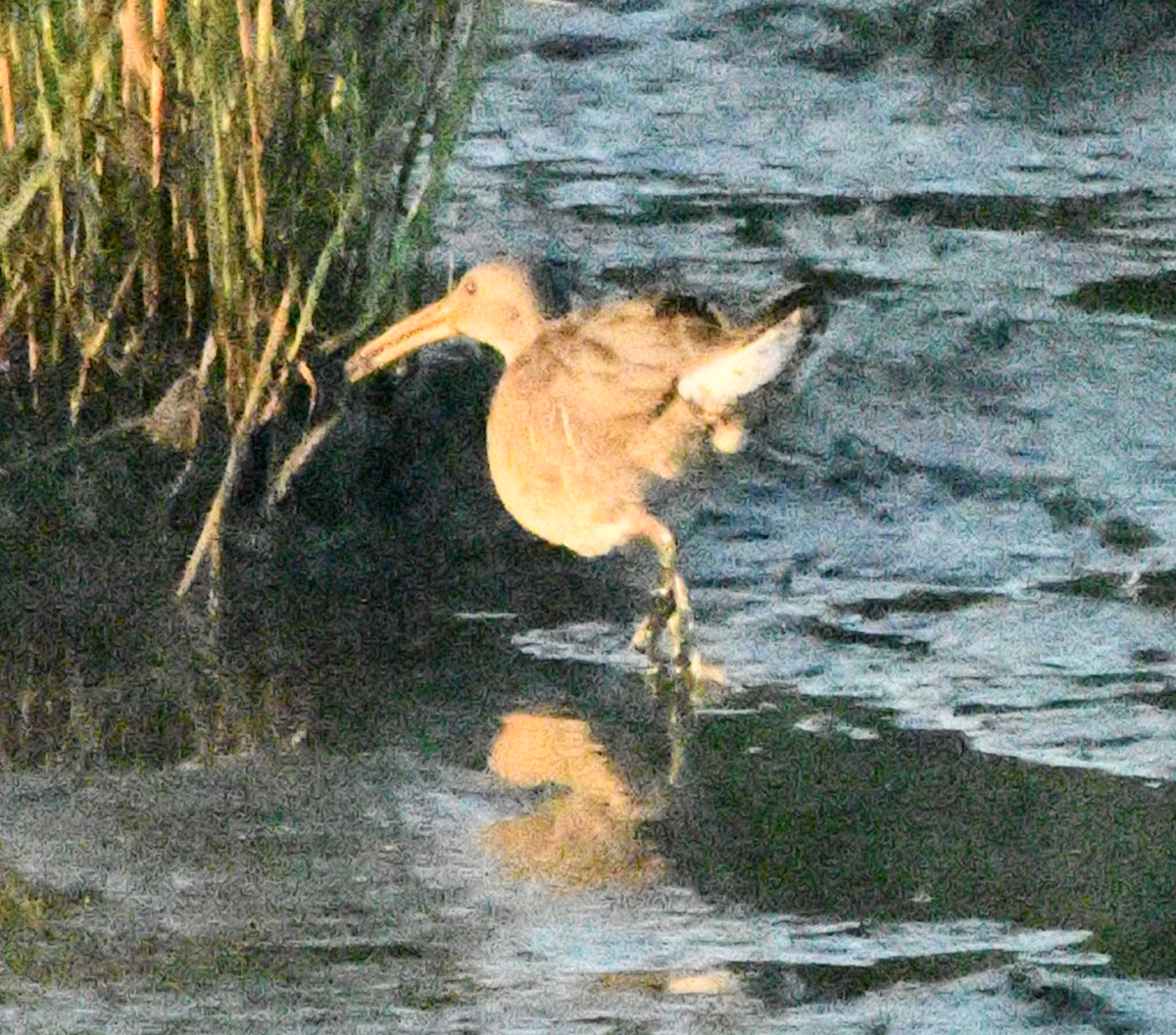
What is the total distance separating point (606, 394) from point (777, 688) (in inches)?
31.9

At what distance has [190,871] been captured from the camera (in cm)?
Answer: 436

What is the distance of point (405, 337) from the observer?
599 cm

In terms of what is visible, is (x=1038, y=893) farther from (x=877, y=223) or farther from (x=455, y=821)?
(x=877, y=223)

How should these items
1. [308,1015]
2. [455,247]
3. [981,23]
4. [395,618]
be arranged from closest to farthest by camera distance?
1. [308,1015]
2. [395,618]
3. [455,247]
4. [981,23]

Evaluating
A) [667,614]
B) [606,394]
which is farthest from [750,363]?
[667,614]

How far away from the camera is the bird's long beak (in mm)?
5914

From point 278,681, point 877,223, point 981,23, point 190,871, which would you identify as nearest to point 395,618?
point 278,681

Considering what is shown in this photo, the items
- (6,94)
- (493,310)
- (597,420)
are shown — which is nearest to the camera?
(6,94)

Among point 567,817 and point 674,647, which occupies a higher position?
point 674,647

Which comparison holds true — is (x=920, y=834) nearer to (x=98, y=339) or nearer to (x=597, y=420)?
(x=597, y=420)

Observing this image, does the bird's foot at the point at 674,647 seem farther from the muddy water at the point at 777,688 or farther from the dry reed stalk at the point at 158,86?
the dry reed stalk at the point at 158,86

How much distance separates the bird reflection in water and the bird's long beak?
1.11 m

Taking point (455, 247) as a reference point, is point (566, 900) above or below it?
below

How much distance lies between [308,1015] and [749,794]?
118 cm
